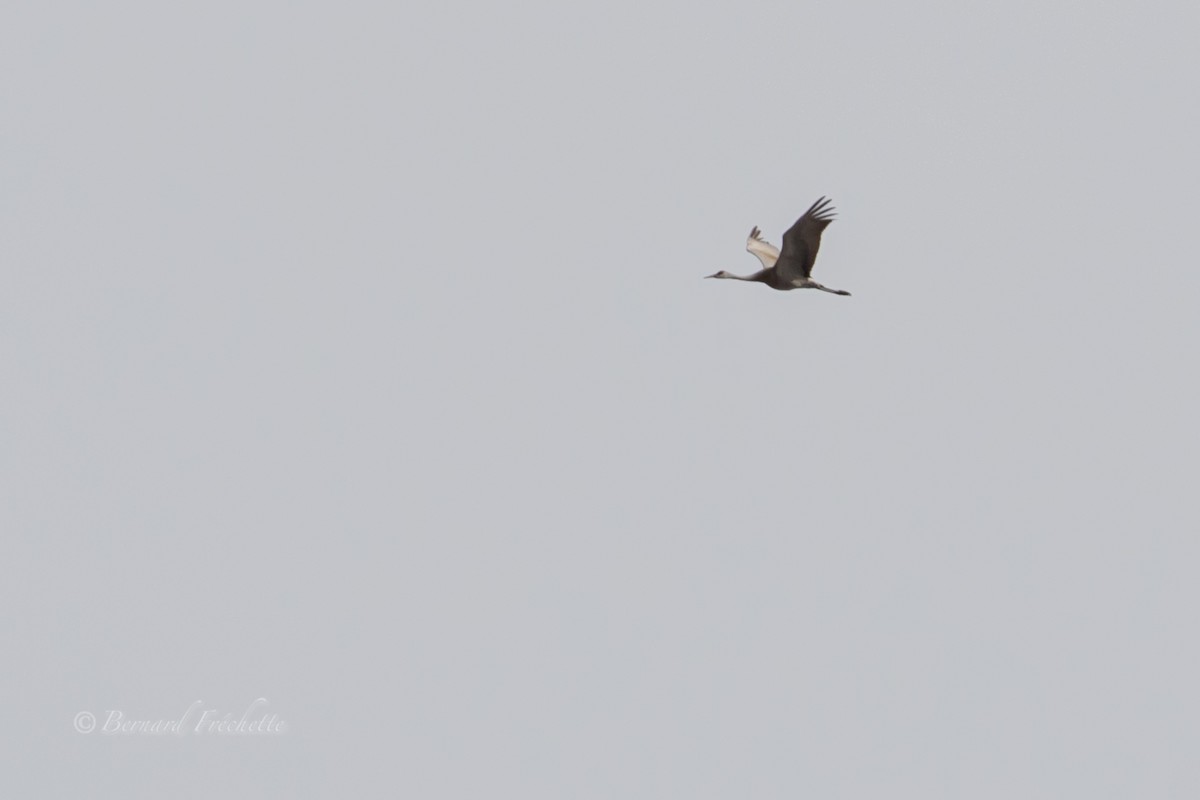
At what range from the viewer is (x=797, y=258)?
168ft

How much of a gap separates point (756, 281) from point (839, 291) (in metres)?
2.18

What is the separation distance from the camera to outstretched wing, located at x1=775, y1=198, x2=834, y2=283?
161ft

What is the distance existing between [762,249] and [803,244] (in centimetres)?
575

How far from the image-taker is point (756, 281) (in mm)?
53656

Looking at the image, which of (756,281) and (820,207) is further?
(756,281)

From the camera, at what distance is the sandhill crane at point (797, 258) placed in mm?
49250

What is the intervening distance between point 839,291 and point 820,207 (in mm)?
4373

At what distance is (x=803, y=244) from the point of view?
5044 centimetres

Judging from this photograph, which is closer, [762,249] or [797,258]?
[797,258]

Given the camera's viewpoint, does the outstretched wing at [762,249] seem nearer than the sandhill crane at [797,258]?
No

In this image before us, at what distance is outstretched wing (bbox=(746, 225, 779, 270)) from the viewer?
55.2 m

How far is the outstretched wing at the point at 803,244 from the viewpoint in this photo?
49219 mm

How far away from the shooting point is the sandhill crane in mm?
49250

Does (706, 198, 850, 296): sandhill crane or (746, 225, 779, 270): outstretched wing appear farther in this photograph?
(746, 225, 779, 270): outstretched wing
